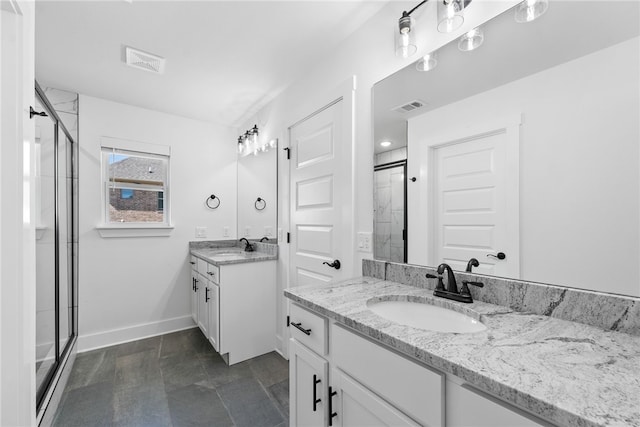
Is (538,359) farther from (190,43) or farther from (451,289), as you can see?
(190,43)

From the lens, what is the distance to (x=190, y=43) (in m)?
1.93

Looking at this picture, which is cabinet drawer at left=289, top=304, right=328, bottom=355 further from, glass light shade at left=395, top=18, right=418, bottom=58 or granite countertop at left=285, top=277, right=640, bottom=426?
glass light shade at left=395, top=18, right=418, bottom=58

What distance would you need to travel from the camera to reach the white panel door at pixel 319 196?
1.86 metres

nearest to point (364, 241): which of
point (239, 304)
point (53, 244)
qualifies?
point (239, 304)

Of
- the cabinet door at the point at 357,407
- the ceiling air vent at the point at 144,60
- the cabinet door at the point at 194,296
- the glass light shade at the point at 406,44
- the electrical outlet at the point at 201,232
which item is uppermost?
the ceiling air vent at the point at 144,60

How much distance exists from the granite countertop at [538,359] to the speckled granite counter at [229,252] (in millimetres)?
1561

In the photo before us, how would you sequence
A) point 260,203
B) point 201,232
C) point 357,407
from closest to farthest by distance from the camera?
point 357,407 → point 260,203 → point 201,232

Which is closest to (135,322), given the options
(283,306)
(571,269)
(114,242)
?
(114,242)

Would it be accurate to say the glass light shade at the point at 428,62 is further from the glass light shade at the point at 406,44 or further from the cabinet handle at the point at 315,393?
the cabinet handle at the point at 315,393

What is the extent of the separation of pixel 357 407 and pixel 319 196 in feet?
4.57

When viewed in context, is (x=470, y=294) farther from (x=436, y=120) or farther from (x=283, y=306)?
(x=283, y=306)

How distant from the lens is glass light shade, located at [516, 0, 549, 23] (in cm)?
99

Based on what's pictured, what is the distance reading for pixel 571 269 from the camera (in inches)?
36.2

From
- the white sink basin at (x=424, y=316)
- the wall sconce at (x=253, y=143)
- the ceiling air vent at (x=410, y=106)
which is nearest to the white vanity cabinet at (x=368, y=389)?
the white sink basin at (x=424, y=316)
